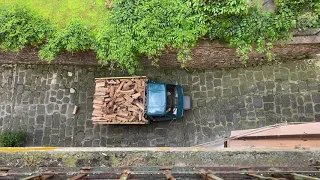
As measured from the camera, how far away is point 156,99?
30.6 feet

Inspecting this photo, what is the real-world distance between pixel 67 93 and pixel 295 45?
650 cm

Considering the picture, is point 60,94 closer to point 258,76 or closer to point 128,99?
point 128,99

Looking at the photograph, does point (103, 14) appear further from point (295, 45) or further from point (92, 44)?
point (295, 45)

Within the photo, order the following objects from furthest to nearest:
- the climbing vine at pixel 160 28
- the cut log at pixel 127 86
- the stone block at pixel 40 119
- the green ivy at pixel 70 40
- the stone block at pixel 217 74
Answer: the stone block at pixel 40 119
the stone block at pixel 217 74
the cut log at pixel 127 86
the green ivy at pixel 70 40
the climbing vine at pixel 160 28

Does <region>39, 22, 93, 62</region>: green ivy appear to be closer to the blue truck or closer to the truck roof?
the blue truck

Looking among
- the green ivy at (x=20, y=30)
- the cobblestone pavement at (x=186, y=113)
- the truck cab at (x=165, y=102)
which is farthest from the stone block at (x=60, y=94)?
the truck cab at (x=165, y=102)

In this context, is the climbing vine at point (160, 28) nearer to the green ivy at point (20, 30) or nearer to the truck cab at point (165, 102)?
the green ivy at point (20, 30)

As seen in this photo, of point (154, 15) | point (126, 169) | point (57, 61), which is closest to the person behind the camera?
point (126, 169)

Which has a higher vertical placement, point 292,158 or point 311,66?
point 311,66

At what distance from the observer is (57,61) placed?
33.1ft

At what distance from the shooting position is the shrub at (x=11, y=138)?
31.2ft

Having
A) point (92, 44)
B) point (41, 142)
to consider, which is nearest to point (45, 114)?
point (41, 142)

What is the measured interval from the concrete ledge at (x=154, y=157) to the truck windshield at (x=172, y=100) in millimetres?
2871

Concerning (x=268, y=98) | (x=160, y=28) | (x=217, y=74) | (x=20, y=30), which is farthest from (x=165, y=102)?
(x=20, y=30)
